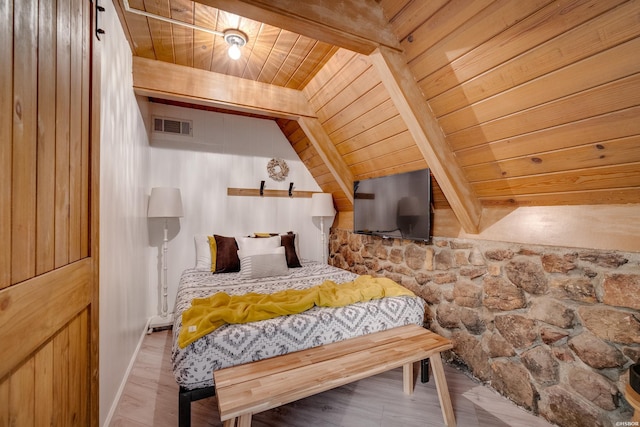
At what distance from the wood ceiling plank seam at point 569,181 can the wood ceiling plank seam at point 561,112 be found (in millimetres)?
319

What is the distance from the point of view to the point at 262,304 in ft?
5.98

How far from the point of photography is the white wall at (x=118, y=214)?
1.58m

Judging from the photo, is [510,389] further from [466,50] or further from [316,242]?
[316,242]

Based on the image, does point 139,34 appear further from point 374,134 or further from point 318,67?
point 374,134

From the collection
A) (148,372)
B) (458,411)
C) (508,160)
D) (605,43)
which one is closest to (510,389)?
(458,411)

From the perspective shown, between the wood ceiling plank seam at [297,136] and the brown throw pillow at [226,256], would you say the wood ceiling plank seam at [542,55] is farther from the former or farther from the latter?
the brown throw pillow at [226,256]

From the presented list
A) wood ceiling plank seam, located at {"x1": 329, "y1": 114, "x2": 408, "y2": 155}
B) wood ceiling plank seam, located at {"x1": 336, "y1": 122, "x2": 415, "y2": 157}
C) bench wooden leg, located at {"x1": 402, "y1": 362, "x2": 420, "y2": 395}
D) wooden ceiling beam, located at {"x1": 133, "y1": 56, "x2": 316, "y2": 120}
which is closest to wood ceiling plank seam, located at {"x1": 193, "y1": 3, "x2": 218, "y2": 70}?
wooden ceiling beam, located at {"x1": 133, "y1": 56, "x2": 316, "y2": 120}

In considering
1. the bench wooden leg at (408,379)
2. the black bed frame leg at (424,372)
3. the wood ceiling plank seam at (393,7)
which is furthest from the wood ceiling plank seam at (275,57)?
the black bed frame leg at (424,372)

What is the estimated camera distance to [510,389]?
1.97 meters

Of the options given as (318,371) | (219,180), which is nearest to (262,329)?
(318,371)

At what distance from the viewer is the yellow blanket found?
1.58 meters

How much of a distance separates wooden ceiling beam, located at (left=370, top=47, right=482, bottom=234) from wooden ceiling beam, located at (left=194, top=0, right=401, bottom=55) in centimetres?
11

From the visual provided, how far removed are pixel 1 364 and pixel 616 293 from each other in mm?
2423

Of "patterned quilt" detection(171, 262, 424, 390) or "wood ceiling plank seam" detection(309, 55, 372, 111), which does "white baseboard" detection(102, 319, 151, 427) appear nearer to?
"patterned quilt" detection(171, 262, 424, 390)
